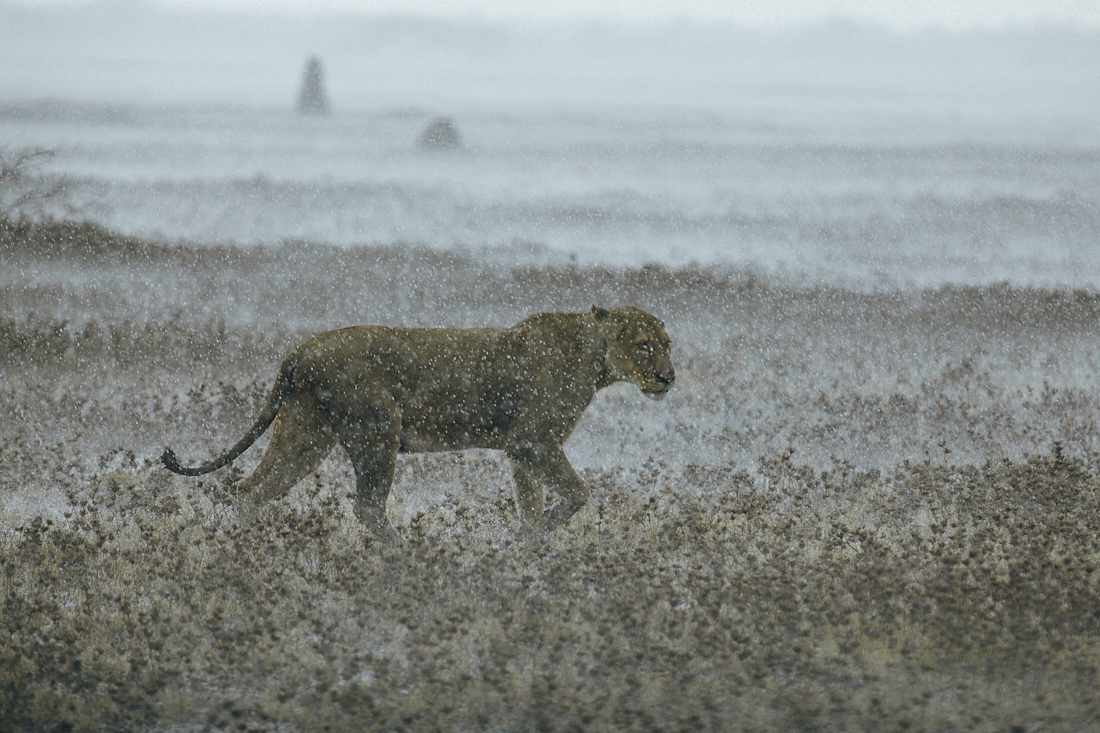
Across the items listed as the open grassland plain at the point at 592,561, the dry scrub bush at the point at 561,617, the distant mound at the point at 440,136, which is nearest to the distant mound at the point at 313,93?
the distant mound at the point at 440,136

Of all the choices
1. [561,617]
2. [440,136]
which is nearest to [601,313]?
[561,617]

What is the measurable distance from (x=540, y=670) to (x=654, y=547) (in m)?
1.55

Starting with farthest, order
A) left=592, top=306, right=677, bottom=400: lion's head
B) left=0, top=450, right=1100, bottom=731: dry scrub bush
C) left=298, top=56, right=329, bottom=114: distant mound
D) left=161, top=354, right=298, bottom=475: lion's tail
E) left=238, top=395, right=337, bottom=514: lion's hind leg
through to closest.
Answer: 1. left=298, top=56, right=329, bottom=114: distant mound
2. left=592, top=306, right=677, bottom=400: lion's head
3. left=238, top=395, right=337, bottom=514: lion's hind leg
4. left=161, top=354, right=298, bottom=475: lion's tail
5. left=0, top=450, right=1100, bottom=731: dry scrub bush

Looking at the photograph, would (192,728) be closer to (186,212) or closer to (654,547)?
(654,547)

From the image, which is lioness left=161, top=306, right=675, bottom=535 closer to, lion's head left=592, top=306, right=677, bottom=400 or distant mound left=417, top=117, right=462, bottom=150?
lion's head left=592, top=306, right=677, bottom=400

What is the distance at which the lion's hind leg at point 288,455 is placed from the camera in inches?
237

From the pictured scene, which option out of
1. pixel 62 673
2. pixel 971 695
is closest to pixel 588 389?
pixel 971 695

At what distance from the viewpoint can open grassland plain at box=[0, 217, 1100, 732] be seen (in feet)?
14.8

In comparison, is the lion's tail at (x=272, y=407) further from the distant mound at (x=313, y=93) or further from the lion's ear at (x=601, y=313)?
the distant mound at (x=313, y=93)

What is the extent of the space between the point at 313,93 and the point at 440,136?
72.6 inches

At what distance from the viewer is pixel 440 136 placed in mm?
14586

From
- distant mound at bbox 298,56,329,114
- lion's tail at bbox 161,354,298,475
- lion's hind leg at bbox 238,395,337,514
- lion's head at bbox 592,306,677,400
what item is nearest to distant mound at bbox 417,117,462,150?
distant mound at bbox 298,56,329,114

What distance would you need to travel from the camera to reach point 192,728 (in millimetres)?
4219

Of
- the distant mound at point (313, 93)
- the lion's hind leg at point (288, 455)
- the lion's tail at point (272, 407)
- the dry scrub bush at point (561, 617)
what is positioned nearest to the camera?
the dry scrub bush at point (561, 617)
